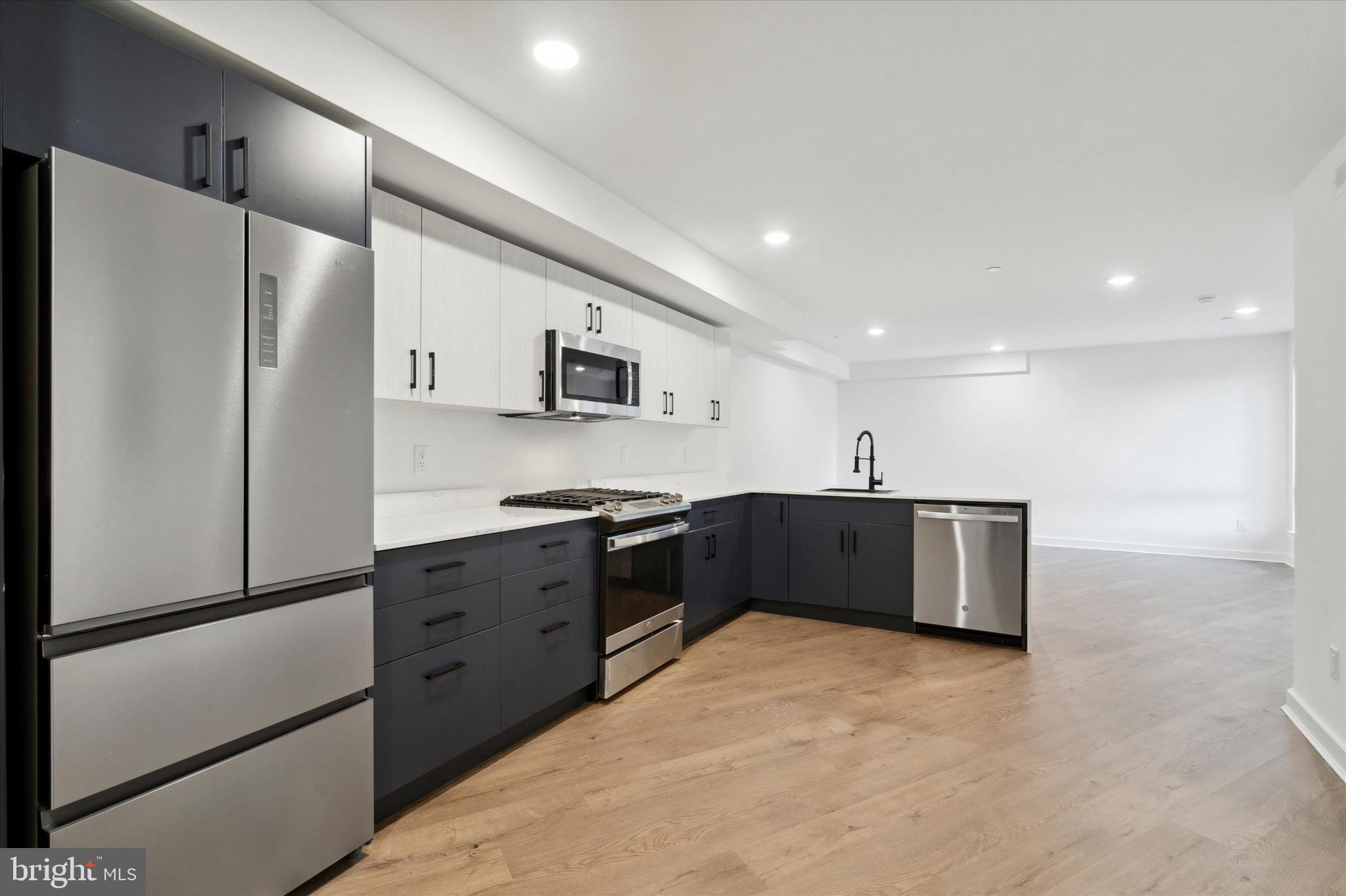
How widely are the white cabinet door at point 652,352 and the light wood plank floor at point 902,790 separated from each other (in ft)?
5.28

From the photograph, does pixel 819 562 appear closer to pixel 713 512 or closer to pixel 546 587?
pixel 713 512

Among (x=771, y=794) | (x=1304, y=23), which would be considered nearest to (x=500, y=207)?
(x=771, y=794)

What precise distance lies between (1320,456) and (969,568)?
1811 mm

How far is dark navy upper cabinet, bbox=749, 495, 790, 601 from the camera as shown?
479 centimetres

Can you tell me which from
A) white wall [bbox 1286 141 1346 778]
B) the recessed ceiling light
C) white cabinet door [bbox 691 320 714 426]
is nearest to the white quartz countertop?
white cabinet door [bbox 691 320 714 426]

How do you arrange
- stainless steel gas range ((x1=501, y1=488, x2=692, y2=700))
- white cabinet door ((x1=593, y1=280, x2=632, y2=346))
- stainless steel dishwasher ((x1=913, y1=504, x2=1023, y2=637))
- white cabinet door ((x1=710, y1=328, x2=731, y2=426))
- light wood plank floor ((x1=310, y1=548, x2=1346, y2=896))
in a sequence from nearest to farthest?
1. light wood plank floor ((x1=310, y1=548, x2=1346, y2=896))
2. stainless steel gas range ((x1=501, y1=488, x2=692, y2=700))
3. white cabinet door ((x1=593, y1=280, x2=632, y2=346))
4. stainless steel dishwasher ((x1=913, y1=504, x2=1023, y2=637))
5. white cabinet door ((x1=710, y1=328, x2=731, y2=426))

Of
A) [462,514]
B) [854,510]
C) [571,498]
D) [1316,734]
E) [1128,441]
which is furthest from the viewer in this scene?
[1128,441]

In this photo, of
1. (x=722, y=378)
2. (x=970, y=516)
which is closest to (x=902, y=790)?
(x=970, y=516)

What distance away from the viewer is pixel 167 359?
1476 mm

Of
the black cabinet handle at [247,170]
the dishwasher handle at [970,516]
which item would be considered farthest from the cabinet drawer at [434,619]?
the dishwasher handle at [970,516]

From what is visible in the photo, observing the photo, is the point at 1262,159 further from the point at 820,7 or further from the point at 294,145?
the point at 294,145

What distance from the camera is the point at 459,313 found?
277cm

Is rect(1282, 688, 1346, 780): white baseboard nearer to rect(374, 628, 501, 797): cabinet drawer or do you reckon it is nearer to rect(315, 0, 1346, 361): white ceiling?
rect(315, 0, 1346, 361): white ceiling

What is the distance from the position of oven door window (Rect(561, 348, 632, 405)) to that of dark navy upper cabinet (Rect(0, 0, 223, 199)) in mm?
1805
